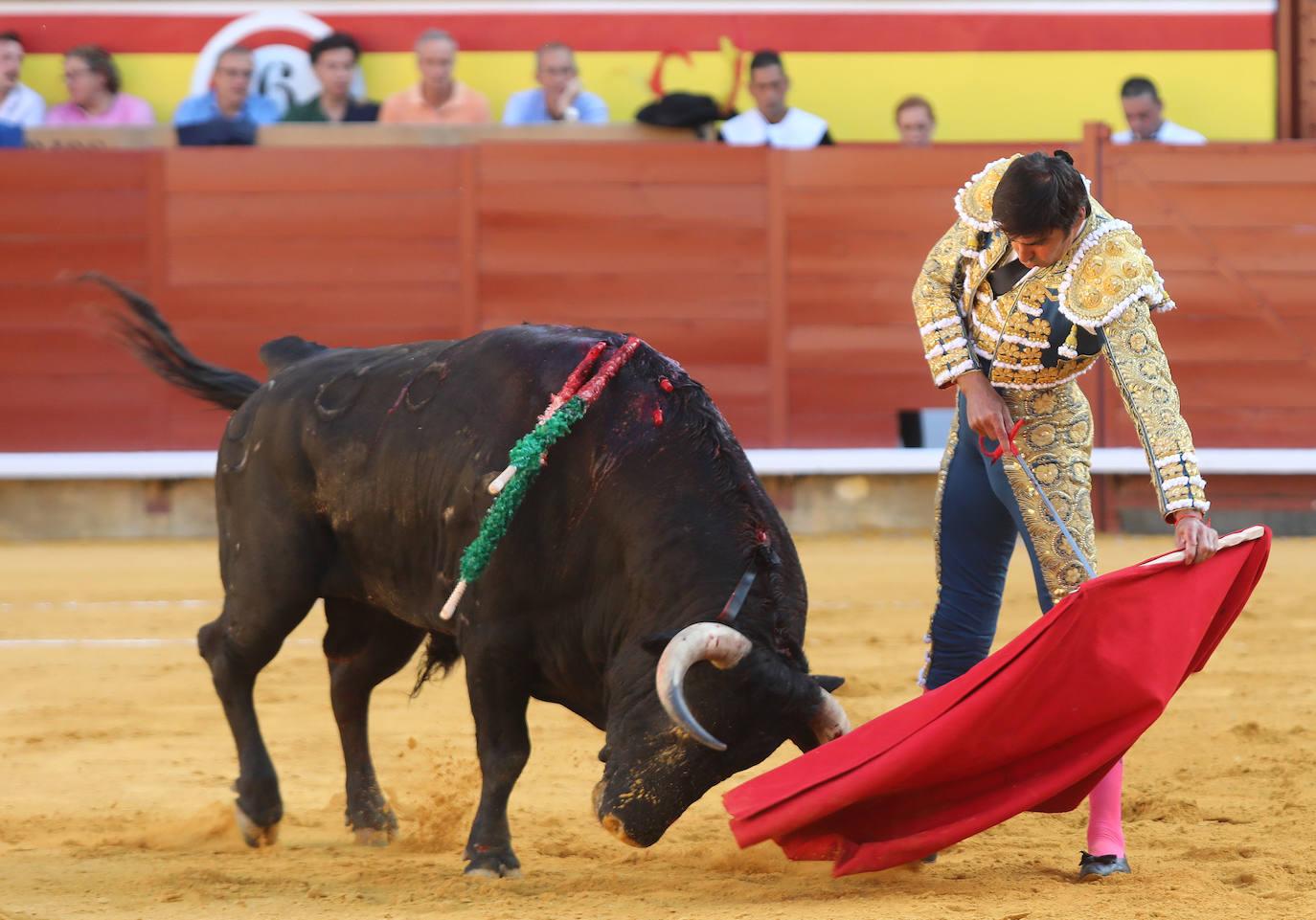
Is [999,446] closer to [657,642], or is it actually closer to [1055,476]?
[1055,476]

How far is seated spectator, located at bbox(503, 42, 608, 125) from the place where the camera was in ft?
25.6

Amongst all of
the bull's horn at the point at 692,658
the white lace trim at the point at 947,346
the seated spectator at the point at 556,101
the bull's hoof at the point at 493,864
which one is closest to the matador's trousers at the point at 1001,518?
the white lace trim at the point at 947,346

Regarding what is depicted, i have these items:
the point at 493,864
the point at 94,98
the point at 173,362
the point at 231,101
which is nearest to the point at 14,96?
the point at 94,98

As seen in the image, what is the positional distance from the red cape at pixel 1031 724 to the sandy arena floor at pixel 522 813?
66 mm

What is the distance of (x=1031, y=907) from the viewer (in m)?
2.38

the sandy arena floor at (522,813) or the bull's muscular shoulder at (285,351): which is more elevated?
the bull's muscular shoulder at (285,351)

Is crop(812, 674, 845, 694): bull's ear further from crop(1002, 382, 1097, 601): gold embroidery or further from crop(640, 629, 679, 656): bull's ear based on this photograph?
crop(1002, 382, 1097, 601): gold embroidery

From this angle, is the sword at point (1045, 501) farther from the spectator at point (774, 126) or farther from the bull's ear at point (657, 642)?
the spectator at point (774, 126)

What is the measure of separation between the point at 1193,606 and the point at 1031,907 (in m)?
0.53

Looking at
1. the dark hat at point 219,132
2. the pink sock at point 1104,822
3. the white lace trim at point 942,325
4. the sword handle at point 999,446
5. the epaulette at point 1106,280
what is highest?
the dark hat at point 219,132

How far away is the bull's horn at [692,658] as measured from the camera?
2334mm

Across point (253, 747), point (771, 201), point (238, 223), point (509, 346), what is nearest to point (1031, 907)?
point (509, 346)

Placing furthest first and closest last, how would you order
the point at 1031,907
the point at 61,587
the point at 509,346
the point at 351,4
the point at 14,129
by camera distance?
the point at 351,4 < the point at 14,129 < the point at 61,587 < the point at 509,346 < the point at 1031,907

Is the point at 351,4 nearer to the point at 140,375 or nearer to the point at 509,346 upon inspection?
the point at 140,375
